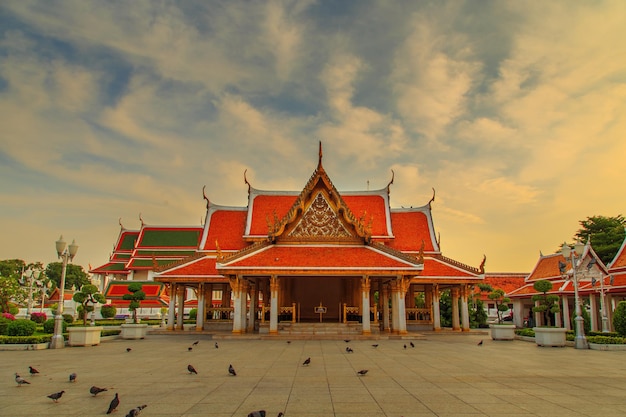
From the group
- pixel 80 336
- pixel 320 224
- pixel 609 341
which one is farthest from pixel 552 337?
pixel 80 336

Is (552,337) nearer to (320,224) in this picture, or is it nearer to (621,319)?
(621,319)

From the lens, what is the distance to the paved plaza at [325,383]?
6.99 m

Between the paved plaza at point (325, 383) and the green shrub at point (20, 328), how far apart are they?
2.49 meters

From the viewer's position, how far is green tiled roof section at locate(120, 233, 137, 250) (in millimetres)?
56562

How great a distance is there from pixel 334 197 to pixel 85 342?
41.4 ft

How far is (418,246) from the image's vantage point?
29.2m

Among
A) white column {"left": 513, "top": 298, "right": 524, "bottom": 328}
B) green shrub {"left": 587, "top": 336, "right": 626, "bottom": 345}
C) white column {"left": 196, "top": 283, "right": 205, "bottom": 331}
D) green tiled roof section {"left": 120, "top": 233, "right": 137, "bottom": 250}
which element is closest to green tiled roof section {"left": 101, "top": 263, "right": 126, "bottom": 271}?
green tiled roof section {"left": 120, "top": 233, "right": 137, "bottom": 250}

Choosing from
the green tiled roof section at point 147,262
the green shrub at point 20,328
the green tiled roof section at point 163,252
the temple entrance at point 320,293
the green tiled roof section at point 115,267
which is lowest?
the green shrub at point 20,328

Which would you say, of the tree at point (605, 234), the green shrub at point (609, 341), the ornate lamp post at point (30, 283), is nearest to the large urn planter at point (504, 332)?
the green shrub at point (609, 341)

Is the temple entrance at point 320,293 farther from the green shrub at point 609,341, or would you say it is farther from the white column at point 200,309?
the green shrub at point 609,341

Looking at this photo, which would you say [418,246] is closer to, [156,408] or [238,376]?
[238,376]

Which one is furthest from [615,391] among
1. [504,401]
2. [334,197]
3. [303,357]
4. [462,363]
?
[334,197]

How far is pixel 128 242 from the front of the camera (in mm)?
57000

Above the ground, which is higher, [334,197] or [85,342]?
[334,197]
